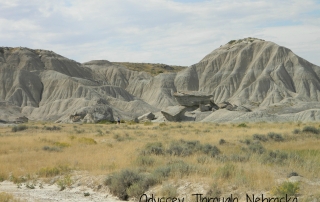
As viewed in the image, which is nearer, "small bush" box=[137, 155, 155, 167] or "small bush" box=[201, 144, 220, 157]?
"small bush" box=[137, 155, 155, 167]

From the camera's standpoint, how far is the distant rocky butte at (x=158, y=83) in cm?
9900

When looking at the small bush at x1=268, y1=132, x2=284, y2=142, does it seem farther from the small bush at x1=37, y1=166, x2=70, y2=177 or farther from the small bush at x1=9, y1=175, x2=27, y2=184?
the small bush at x1=9, y1=175, x2=27, y2=184

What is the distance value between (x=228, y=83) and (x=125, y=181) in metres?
110

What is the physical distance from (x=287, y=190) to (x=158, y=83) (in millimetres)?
120599

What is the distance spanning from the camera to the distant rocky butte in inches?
3898

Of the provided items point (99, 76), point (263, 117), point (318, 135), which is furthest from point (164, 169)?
point (99, 76)

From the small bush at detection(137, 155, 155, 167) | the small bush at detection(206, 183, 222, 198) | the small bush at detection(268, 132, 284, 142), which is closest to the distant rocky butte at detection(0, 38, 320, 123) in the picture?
the small bush at detection(268, 132, 284, 142)

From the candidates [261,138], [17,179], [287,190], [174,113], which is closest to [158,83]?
[174,113]

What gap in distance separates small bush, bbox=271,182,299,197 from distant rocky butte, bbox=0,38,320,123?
69803mm

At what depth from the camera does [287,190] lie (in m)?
9.68

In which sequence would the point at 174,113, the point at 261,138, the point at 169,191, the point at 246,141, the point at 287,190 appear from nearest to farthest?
the point at 287,190
the point at 169,191
the point at 246,141
the point at 261,138
the point at 174,113

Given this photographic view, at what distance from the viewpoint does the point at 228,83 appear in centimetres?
12019

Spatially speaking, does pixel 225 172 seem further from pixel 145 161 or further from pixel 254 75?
pixel 254 75

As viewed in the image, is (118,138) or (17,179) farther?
(118,138)
